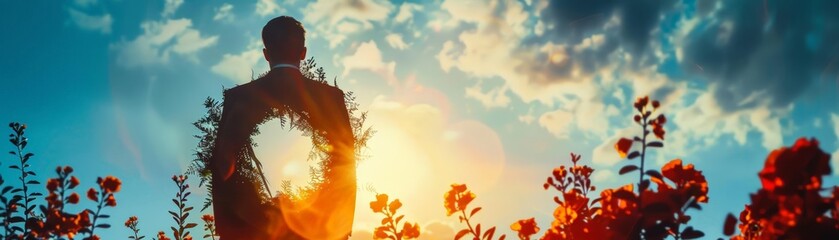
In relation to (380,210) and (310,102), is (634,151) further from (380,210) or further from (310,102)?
(310,102)

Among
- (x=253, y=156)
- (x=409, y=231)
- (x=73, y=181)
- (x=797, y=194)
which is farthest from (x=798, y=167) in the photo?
(x=253, y=156)

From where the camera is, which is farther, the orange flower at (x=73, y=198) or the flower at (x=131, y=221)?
the flower at (x=131, y=221)

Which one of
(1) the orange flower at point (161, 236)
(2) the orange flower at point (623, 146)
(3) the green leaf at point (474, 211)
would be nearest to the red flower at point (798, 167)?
(2) the orange flower at point (623, 146)

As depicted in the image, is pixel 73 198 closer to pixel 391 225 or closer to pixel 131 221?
pixel 391 225

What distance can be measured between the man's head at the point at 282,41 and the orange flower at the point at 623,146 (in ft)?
8.83

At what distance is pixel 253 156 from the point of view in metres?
3.74

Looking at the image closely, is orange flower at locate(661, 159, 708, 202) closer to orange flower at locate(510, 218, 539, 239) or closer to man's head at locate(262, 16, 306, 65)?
orange flower at locate(510, 218, 539, 239)

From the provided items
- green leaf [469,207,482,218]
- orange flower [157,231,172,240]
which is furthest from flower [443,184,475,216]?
orange flower [157,231,172,240]

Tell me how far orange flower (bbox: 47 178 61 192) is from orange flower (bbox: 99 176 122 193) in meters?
0.21

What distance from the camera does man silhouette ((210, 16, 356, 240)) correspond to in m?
3.32

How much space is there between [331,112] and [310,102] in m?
0.17

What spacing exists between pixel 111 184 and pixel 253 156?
4.09ft

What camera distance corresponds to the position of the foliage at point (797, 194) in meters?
1.48

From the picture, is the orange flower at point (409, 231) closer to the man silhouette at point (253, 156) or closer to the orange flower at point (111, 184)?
the man silhouette at point (253, 156)
